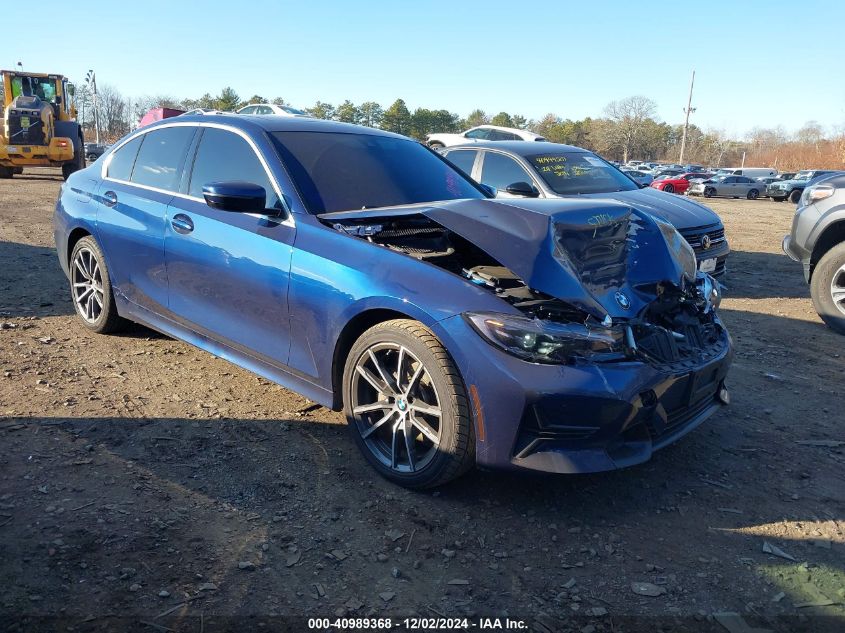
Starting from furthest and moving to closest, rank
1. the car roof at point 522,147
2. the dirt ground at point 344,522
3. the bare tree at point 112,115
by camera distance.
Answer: the bare tree at point 112,115 < the car roof at point 522,147 < the dirt ground at point 344,522

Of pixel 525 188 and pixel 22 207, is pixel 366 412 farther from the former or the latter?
pixel 22 207

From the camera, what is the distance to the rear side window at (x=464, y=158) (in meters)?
8.23

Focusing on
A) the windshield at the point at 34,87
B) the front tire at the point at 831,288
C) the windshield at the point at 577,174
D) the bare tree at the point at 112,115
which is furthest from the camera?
the bare tree at the point at 112,115

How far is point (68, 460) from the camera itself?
3305mm

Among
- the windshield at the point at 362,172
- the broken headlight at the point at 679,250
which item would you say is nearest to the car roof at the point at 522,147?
the windshield at the point at 362,172

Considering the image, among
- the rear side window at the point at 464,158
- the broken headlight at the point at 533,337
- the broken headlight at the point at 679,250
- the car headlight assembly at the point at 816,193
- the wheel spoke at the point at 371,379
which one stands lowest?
the wheel spoke at the point at 371,379

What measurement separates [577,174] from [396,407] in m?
5.53

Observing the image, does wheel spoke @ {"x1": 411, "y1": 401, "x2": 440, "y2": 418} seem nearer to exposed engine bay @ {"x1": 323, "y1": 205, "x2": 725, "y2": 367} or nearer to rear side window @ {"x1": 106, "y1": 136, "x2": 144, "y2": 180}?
exposed engine bay @ {"x1": 323, "y1": 205, "x2": 725, "y2": 367}

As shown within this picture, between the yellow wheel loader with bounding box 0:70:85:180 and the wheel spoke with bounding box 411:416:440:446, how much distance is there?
21802 mm

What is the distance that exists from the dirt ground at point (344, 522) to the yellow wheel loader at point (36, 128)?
19.5 metres

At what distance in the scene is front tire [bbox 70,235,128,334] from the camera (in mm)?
4950

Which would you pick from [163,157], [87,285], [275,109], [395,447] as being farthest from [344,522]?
[275,109]

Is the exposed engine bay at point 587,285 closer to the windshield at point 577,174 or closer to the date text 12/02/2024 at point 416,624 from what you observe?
the date text 12/02/2024 at point 416,624

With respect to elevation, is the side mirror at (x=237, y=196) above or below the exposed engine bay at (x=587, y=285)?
above
